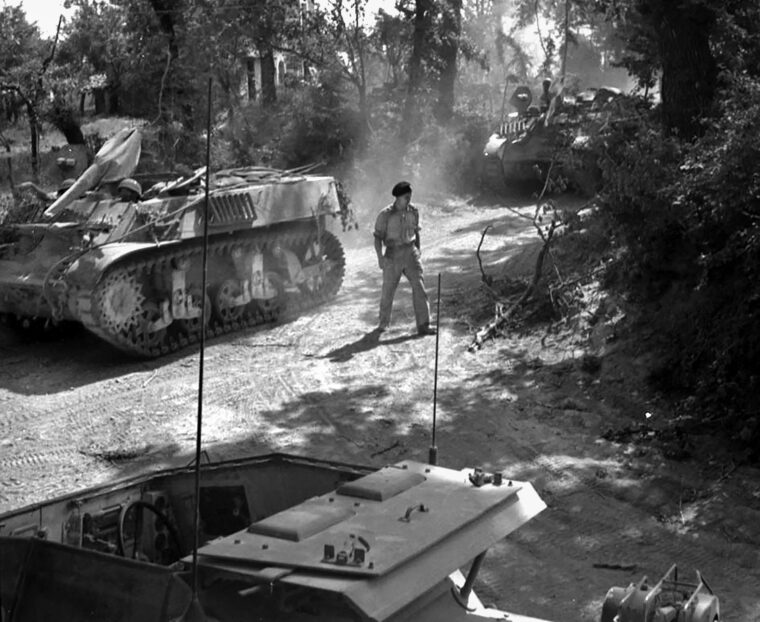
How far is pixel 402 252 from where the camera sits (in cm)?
1454

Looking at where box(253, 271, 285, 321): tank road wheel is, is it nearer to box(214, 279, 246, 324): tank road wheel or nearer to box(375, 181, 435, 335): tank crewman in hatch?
box(214, 279, 246, 324): tank road wheel

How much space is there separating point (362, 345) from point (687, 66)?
4.62m

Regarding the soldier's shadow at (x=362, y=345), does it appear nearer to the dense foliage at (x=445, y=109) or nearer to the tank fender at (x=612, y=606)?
the dense foliage at (x=445, y=109)

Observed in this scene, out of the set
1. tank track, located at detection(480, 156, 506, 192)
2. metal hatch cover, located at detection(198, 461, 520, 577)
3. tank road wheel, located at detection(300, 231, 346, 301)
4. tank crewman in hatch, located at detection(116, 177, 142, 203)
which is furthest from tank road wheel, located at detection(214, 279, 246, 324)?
metal hatch cover, located at detection(198, 461, 520, 577)

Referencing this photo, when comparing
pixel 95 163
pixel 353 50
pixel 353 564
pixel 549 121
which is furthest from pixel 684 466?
pixel 353 50

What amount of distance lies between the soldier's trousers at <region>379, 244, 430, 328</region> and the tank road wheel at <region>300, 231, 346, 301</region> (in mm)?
2205

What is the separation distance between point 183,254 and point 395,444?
499 cm

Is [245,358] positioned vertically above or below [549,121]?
below

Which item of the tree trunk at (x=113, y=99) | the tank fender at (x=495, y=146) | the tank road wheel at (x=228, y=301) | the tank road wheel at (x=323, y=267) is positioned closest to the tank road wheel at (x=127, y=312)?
the tank road wheel at (x=228, y=301)

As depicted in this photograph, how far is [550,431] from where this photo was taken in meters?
10.9

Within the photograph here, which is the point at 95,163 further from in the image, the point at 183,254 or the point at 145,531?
the point at 145,531

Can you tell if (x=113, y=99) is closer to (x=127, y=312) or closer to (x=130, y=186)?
(x=130, y=186)

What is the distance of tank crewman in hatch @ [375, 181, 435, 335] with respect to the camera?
14.5 meters

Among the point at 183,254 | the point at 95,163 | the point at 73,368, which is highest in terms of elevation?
the point at 95,163
